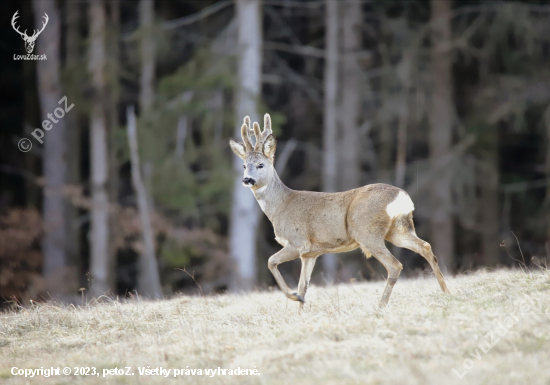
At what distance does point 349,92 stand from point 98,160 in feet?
23.4

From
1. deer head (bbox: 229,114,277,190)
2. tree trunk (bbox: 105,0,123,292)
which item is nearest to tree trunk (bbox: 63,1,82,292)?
tree trunk (bbox: 105,0,123,292)

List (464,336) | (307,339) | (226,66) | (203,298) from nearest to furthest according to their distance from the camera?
(464,336) → (307,339) → (203,298) → (226,66)

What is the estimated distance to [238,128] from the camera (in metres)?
15.5

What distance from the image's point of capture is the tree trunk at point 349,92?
18094 millimetres

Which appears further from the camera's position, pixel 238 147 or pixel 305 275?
pixel 238 147

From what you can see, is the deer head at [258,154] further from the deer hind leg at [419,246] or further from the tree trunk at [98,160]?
the tree trunk at [98,160]

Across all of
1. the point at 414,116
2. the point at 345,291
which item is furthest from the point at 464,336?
the point at 414,116

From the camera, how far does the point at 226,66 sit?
16.6 meters

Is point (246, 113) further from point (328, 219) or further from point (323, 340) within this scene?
point (323, 340)

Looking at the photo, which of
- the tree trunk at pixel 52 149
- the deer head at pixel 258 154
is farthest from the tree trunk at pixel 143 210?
the deer head at pixel 258 154

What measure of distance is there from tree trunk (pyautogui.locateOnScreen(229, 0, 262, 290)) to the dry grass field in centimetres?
825

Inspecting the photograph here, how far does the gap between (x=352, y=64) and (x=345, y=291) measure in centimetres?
1084

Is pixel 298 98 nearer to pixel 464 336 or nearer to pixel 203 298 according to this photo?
pixel 203 298

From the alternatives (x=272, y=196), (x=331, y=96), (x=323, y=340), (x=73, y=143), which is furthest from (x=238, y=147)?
(x=73, y=143)
